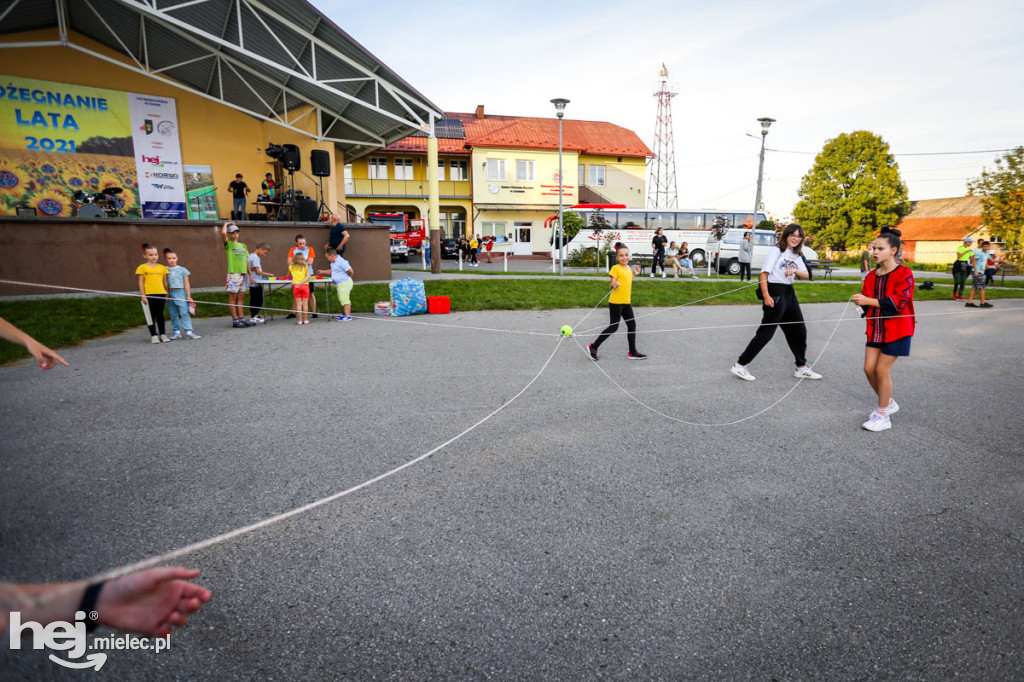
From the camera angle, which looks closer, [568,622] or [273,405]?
[568,622]

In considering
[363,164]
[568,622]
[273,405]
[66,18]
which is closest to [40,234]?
[66,18]

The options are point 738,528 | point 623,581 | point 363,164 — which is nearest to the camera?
point 623,581

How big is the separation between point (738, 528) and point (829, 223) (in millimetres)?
54050

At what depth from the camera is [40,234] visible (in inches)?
523

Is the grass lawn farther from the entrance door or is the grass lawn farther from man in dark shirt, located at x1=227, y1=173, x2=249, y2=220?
the entrance door

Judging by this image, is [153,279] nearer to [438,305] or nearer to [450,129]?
[438,305]

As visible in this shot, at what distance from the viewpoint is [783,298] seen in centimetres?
645

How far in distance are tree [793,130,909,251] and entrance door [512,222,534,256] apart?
92.3ft

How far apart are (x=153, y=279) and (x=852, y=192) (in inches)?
2144

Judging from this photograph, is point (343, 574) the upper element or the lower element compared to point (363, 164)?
lower

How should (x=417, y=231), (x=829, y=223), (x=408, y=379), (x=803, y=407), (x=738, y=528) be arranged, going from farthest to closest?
1. (x=829, y=223)
2. (x=417, y=231)
3. (x=408, y=379)
4. (x=803, y=407)
5. (x=738, y=528)

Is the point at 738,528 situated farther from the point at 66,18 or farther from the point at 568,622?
the point at 66,18

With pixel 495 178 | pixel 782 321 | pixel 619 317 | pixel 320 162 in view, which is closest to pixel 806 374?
pixel 782 321

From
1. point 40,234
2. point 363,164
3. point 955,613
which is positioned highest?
point 363,164
